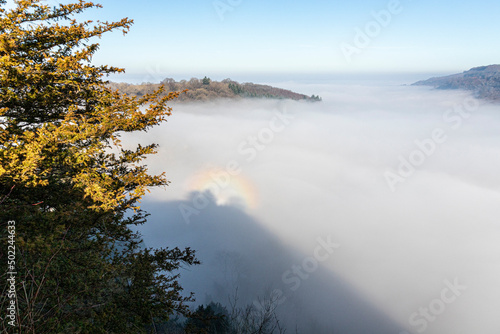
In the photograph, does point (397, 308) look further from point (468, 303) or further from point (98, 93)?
point (98, 93)

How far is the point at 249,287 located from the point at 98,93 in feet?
451

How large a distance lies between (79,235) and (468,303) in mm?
235591

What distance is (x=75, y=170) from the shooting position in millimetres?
7008

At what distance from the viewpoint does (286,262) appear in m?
156

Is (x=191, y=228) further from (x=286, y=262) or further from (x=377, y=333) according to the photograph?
(x=377, y=333)

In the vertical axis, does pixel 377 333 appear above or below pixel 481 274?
above

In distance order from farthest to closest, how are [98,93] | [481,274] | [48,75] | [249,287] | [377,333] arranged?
[481,274]
[249,287]
[377,333]
[98,93]
[48,75]

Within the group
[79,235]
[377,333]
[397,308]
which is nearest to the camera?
[79,235]

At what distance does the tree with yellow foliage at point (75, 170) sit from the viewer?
5719 millimetres

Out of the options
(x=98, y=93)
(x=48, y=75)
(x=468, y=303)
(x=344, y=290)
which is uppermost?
(x=48, y=75)

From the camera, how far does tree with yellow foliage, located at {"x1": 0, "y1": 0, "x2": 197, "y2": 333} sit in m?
5.72

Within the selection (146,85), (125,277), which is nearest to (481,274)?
(125,277)

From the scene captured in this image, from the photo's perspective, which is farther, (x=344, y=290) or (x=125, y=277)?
(x=344, y=290)

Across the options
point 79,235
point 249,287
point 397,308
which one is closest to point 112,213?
point 79,235
